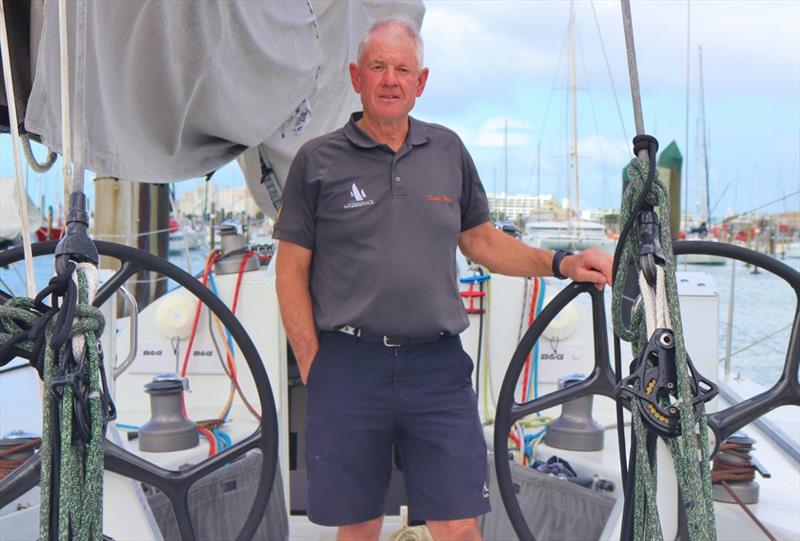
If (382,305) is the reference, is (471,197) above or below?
above

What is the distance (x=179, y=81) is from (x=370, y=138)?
53 cm

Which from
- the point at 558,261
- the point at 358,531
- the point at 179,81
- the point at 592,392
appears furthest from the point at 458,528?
the point at 179,81

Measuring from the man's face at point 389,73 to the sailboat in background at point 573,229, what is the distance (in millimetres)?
12065

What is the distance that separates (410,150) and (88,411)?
1.08 m

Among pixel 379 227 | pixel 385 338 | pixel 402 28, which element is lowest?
pixel 385 338

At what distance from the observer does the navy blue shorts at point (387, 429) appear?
205cm

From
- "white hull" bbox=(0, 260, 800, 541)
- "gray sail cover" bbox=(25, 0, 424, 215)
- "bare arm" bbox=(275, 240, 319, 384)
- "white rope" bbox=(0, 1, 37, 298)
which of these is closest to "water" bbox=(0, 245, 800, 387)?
"white hull" bbox=(0, 260, 800, 541)

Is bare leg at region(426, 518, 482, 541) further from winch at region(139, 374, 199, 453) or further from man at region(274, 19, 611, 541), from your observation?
winch at region(139, 374, 199, 453)

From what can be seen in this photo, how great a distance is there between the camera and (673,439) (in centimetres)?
124

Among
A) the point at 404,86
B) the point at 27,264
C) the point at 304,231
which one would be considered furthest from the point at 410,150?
the point at 27,264

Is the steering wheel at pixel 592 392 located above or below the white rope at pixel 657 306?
below

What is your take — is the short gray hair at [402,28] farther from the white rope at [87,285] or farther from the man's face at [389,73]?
the white rope at [87,285]

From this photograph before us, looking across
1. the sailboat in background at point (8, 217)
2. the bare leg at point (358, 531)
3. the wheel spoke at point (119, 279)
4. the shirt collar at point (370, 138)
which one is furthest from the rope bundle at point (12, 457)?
the sailboat in background at point (8, 217)

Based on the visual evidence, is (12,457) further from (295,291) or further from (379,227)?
(379,227)
